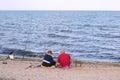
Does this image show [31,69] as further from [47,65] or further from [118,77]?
[118,77]

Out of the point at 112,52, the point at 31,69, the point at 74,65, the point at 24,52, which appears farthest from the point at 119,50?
the point at 31,69

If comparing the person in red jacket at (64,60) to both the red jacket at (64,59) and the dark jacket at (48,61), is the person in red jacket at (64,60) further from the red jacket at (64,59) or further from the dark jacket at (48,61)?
the dark jacket at (48,61)

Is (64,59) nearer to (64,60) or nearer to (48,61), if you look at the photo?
(64,60)

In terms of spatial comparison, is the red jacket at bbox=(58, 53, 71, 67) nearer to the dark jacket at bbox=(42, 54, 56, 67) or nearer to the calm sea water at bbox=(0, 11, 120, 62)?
the dark jacket at bbox=(42, 54, 56, 67)

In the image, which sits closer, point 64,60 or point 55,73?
point 55,73

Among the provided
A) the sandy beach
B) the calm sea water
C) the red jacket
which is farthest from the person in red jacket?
the calm sea water

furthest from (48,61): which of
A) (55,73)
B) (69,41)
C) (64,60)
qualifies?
(69,41)

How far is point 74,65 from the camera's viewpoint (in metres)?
19.3

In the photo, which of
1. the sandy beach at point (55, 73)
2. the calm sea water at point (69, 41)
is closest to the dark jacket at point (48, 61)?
the sandy beach at point (55, 73)

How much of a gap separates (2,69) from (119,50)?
52.9 feet

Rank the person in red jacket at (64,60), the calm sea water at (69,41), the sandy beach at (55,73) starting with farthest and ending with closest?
the calm sea water at (69,41) → the person in red jacket at (64,60) → the sandy beach at (55,73)

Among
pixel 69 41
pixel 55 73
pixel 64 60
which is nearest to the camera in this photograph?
pixel 55 73

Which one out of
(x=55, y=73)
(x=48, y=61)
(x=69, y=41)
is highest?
(x=48, y=61)

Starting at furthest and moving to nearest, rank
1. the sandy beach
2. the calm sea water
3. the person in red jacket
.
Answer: the calm sea water → the person in red jacket → the sandy beach
